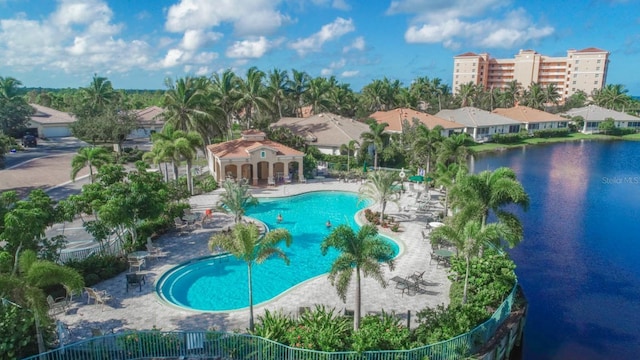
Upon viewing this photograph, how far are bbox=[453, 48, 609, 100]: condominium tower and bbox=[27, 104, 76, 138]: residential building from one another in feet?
328

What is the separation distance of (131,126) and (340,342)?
4290 cm

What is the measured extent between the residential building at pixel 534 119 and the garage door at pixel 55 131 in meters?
73.2

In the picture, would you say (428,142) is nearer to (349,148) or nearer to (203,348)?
(349,148)

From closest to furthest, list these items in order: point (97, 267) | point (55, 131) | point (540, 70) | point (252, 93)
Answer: point (97, 267) → point (252, 93) → point (55, 131) → point (540, 70)

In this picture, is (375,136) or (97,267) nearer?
(97,267)

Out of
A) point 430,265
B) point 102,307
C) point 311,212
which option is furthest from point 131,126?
point 430,265

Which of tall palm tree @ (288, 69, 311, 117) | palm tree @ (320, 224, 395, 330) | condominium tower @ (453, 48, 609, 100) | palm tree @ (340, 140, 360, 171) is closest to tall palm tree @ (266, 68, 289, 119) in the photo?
tall palm tree @ (288, 69, 311, 117)

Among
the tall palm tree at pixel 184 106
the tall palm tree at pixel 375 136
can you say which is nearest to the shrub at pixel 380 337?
the tall palm tree at pixel 375 136

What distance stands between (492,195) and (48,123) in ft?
218

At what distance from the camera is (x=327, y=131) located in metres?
49.5

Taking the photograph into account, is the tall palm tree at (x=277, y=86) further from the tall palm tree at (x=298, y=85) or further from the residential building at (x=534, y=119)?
the residential building at (x=534, y=119)

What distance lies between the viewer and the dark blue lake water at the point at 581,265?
56.1 feet

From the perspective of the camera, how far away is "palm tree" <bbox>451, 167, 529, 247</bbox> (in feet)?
62.2

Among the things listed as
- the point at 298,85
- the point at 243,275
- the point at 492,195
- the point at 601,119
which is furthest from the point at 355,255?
the point at 601,119
